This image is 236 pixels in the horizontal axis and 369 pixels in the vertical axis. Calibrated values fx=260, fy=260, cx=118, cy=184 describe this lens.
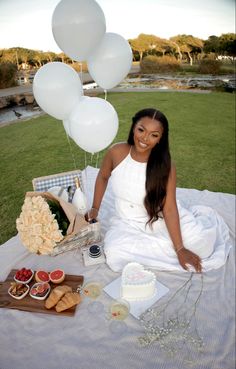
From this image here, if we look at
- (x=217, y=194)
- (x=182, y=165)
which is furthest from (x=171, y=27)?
(x=217, y=194)

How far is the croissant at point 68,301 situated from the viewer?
6.54 feet

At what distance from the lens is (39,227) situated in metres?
2.20

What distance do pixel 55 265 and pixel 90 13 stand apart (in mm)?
2137

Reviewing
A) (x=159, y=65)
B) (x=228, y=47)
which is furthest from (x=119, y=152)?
(x=228, y=47)

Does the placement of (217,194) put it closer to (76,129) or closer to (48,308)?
(76,129)

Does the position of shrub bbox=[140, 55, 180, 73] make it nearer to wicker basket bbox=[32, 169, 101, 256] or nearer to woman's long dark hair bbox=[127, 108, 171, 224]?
wicker basket bbox=[32, 169, 101, 256]

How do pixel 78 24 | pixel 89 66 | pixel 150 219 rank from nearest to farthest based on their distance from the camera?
1. pixel 78 24
2. pixel 89 66
3. pixel 150 219

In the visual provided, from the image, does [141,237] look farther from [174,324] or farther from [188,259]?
[174,324]

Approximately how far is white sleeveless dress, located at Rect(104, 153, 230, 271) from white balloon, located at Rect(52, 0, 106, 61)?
997 millimetres

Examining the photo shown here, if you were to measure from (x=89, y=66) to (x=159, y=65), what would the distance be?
24.4m

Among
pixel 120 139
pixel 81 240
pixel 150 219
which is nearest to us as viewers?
pixel 150 219

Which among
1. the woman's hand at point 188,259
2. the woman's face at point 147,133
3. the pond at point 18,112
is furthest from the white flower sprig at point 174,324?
the pond at point 18,112

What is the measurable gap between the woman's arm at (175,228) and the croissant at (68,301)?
0.95m

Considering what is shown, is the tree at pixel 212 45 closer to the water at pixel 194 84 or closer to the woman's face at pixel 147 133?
the water at pixel 194 84
